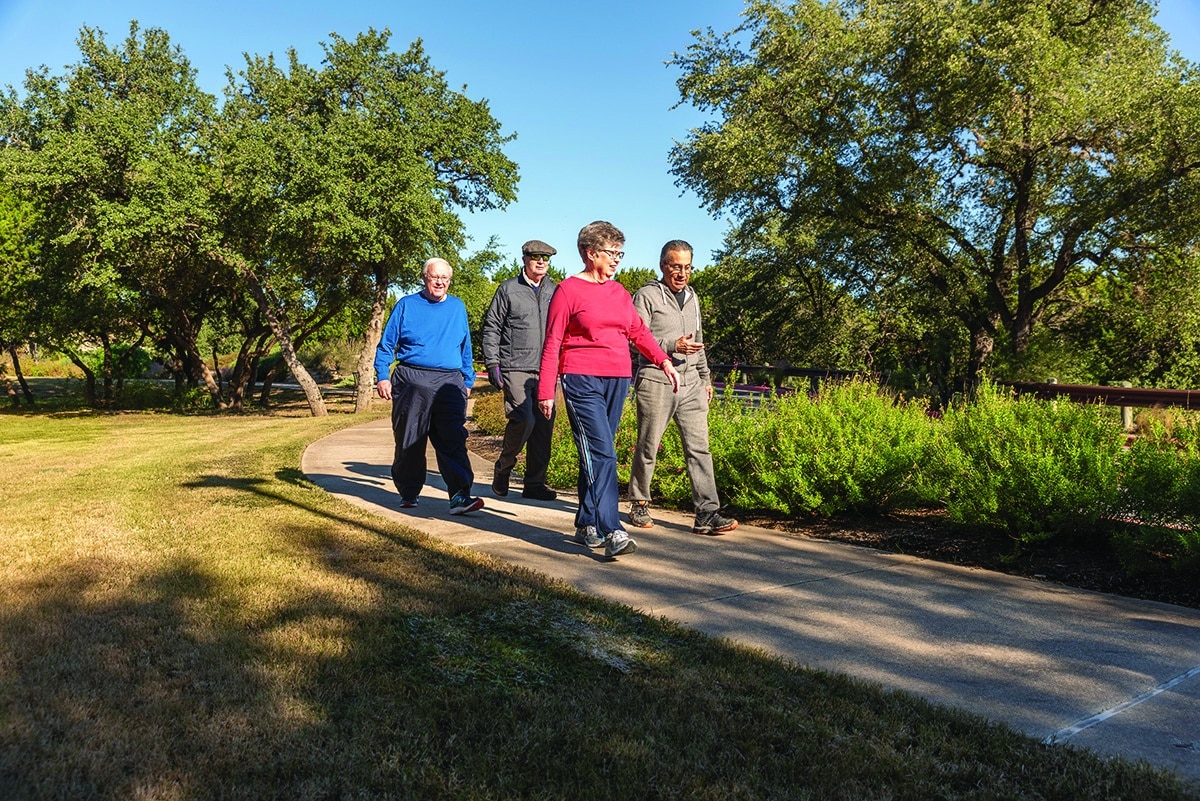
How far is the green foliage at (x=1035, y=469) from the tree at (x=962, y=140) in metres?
15.1

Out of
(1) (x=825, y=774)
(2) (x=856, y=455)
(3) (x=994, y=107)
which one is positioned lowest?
(1) (x=825, y=774)

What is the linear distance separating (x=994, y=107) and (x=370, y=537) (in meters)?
18.4

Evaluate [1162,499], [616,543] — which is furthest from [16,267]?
[1162,499]

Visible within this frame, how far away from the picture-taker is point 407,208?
23922 millimetres

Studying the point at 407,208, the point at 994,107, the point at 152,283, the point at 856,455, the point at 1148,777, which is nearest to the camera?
the point at 1148,777

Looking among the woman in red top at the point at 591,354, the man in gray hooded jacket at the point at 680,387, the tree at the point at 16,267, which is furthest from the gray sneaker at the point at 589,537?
the tree at the point at 16,267

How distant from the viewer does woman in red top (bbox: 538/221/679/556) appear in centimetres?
566

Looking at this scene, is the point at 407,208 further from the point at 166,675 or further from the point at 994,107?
the point at 166,675

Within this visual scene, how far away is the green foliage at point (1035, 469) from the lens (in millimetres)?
5215

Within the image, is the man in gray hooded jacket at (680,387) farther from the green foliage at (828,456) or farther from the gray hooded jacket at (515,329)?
the gray hooded jacket at (515,329)

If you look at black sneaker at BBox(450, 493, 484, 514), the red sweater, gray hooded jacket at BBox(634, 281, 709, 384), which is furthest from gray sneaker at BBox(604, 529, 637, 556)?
black sneaker at BBox(450, 493, 484, 514)

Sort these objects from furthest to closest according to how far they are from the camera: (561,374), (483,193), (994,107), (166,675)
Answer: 1. (483,193)
2. (994,107)
3. (561,374)
4. (166,675)

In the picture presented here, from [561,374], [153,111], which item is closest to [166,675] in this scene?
[561,374]

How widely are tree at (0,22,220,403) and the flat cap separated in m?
19.2
